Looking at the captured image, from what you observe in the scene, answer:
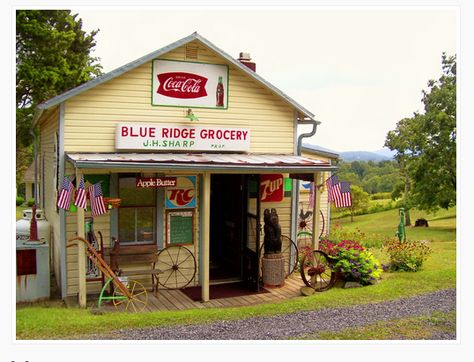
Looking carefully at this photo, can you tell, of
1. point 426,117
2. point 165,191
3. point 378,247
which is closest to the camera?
point 165,191

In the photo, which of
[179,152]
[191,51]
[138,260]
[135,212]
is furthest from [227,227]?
[191,51]

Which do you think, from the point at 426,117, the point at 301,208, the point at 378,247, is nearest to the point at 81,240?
the point at 301,208

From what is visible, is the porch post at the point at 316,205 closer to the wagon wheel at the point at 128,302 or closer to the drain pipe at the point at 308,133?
the drain pipe at the point at 308,133

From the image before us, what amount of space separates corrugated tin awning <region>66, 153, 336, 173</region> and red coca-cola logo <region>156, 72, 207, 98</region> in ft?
4.66

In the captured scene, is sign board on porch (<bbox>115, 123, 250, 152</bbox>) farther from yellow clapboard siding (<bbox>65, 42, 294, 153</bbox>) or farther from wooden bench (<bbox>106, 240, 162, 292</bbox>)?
wooden bench (<bbox>106, 240, 162, 292</bbox>)

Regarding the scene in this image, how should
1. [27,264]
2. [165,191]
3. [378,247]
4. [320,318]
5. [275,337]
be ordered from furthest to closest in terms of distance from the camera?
[378,247]
[165,191]
[27,264]
[320,318]
[275,337]

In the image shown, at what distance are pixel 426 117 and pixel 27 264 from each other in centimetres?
2298

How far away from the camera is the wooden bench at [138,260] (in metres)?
10.8

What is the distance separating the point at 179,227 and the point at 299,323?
13.5ft

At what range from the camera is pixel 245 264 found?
1247cm

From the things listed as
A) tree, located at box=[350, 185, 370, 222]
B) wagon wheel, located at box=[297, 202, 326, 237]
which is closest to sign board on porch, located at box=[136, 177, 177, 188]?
wagon wheel, located at box=[297, 202, 326, 237]

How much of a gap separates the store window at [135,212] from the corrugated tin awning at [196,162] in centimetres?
80

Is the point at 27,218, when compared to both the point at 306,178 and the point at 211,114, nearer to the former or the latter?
the point at 211,114

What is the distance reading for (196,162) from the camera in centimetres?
1024
